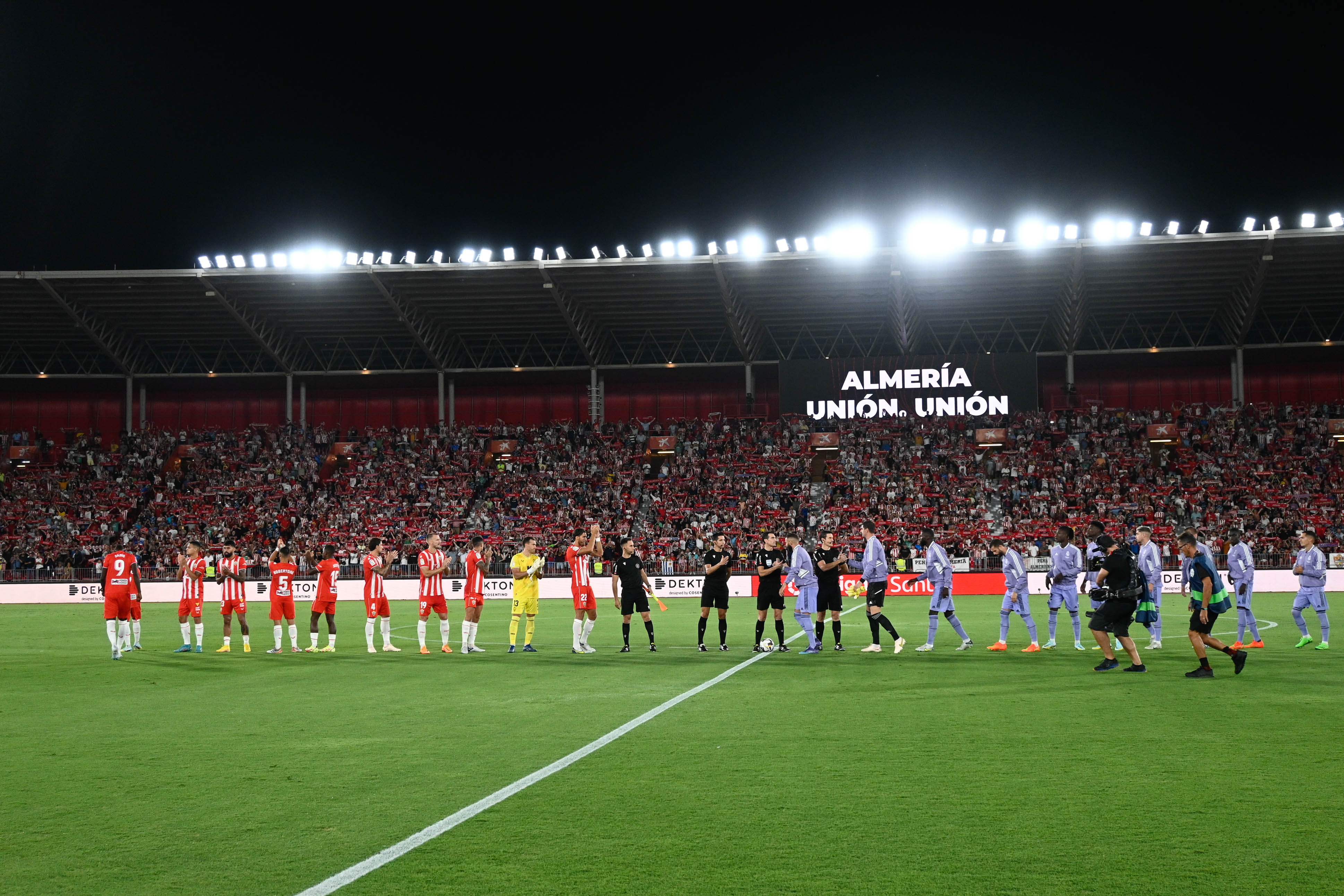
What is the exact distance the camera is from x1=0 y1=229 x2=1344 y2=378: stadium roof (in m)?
45.7

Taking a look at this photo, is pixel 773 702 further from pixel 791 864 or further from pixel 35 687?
pixel 35 687

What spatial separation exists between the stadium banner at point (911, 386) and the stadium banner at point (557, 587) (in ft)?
42.3

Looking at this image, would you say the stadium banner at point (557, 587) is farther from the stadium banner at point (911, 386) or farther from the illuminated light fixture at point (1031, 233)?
the illuminated light fixture at point (1031, 233)

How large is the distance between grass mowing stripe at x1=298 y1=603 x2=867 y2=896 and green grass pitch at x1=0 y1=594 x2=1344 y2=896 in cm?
9

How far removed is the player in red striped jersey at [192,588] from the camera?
20.0m

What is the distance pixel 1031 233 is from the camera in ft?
143

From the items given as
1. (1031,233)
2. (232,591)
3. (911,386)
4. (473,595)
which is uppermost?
A: (1031,233)

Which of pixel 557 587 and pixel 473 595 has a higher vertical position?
pixel 473 595

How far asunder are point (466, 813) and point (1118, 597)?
10.2 m

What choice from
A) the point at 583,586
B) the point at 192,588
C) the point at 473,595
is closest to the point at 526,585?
the point at 473,595

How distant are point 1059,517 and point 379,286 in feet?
98.1

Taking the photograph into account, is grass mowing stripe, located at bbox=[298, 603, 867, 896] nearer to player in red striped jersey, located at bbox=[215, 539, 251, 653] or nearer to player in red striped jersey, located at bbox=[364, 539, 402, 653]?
player in red striped jersey, located at bbox=[364, 539, 402, 653]

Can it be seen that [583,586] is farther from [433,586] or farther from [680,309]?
[680,309]

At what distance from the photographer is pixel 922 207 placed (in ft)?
153
